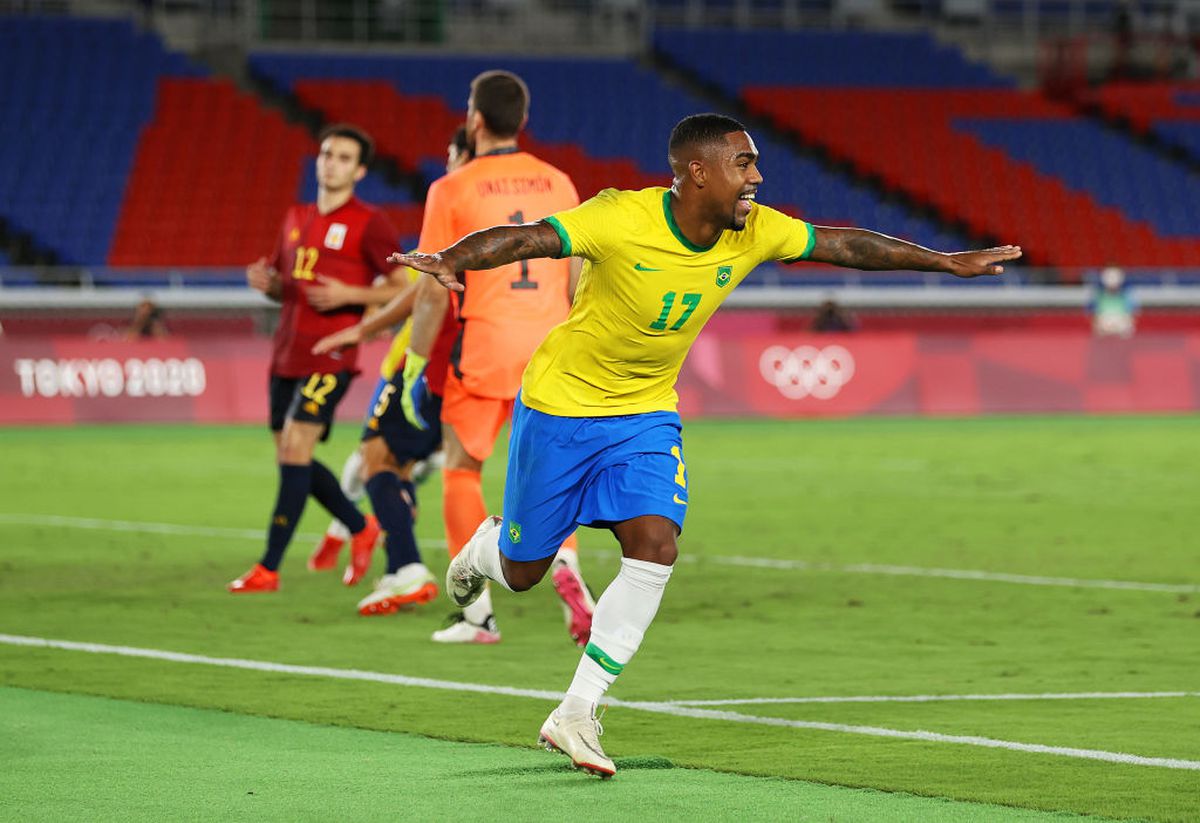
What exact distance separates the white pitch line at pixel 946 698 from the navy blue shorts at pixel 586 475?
4.25 ft

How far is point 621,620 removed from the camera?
670 centimetres

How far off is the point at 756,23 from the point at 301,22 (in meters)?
10.5

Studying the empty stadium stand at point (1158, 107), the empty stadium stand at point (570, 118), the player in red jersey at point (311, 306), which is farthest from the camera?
the empty stadium stand at point (1158, 107)

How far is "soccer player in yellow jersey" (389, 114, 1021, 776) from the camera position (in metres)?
6.67

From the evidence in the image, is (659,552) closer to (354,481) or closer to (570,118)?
(354,481)

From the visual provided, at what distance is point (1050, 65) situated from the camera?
48156mm

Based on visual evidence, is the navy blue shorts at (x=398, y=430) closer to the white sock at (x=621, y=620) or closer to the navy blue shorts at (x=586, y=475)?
the navy blue shorts at (x=586, y=475)

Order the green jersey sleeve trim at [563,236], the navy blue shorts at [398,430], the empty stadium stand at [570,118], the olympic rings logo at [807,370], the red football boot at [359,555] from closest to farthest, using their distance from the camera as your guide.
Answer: the green jersey sleeve trim at [563,236], the navy blue shorts at [398,430], the red football boot at [359,555], the olympic rings logo at [807,370], the empty stadium stand at [570,118]

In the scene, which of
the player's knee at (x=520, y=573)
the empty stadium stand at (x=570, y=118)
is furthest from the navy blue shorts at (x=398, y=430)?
the empty stadium stand at (x=570, y=118)

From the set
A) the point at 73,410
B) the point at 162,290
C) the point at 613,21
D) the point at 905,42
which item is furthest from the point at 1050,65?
the point at 73,410

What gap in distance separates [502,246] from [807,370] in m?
22.3

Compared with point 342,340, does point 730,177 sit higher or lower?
higher

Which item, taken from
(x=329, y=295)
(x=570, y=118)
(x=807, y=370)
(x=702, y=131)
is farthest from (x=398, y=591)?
(x=570, y=118)

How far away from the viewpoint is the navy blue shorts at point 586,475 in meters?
6.79
